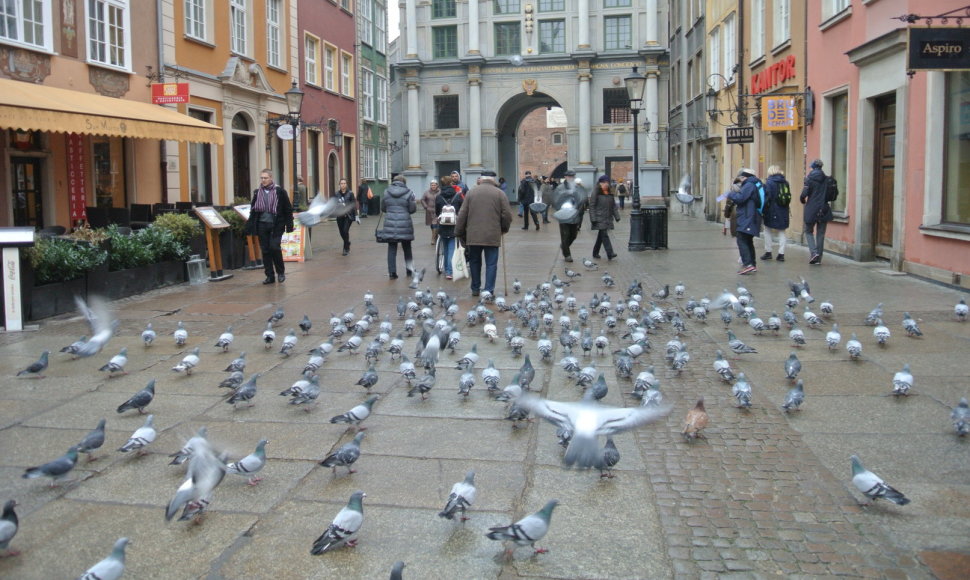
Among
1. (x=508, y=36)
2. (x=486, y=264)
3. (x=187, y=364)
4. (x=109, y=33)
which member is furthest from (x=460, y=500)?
(x=508, y=36)

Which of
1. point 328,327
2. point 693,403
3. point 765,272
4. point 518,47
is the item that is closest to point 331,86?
point 518,47

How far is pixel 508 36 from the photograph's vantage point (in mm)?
49500

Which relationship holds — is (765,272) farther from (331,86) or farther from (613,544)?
(331,86)

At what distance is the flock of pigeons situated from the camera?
415cm

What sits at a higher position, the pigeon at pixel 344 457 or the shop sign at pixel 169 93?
the shop sign at pixel 169 93

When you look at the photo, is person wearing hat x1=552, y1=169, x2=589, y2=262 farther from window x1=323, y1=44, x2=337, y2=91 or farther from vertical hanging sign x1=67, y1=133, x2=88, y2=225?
window x1=323, y1=44, x2=337, y2=91

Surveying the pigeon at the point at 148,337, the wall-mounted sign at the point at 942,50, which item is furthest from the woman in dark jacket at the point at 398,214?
the wall-mounted sign at the point at 942,50

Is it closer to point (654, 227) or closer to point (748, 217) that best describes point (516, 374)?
point (748, 217)

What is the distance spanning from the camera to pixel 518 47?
49.4 m

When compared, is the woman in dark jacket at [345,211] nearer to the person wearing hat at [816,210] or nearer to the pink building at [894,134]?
the person wearing hat at [816,210]

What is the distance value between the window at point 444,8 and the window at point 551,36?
5.07m

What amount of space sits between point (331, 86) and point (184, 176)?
1374 centimetres

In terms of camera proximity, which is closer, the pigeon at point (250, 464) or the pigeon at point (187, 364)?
the pigeon at point (250, 464)

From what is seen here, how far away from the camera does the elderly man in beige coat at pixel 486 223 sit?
38.8 feet
